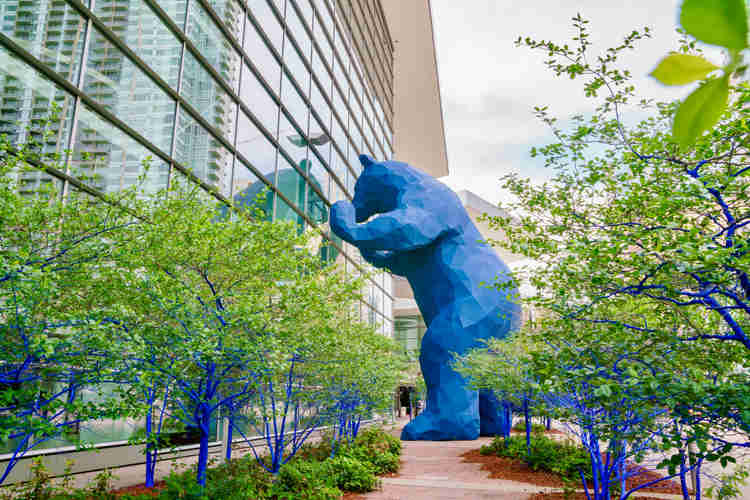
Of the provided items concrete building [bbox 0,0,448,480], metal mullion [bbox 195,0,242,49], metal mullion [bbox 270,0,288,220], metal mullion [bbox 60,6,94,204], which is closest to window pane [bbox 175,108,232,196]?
concrete building [bbox 0,0,448,480]

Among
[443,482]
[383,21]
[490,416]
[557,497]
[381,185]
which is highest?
[383,21]

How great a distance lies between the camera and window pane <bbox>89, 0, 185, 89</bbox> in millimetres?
9781

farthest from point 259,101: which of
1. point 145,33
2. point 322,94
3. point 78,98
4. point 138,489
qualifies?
point 138,489

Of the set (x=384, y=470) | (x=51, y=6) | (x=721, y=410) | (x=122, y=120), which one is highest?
(x=51, y=6)

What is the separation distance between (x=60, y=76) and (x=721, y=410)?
31.3ft

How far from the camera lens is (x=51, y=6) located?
8453 millimetres

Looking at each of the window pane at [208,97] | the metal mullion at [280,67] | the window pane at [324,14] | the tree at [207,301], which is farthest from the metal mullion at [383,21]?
the tree at [207,301]

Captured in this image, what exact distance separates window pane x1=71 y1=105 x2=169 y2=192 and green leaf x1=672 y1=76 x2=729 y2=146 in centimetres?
942

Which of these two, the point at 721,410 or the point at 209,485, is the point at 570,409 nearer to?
the point at 721,410

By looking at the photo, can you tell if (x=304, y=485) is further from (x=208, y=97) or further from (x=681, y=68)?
(x=208, y=97)

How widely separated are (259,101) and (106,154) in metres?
6.37

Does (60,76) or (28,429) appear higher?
(60,76)

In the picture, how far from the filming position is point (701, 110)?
1.63 feet

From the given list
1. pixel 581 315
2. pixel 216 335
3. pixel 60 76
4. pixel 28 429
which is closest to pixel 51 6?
pixel 60 76
